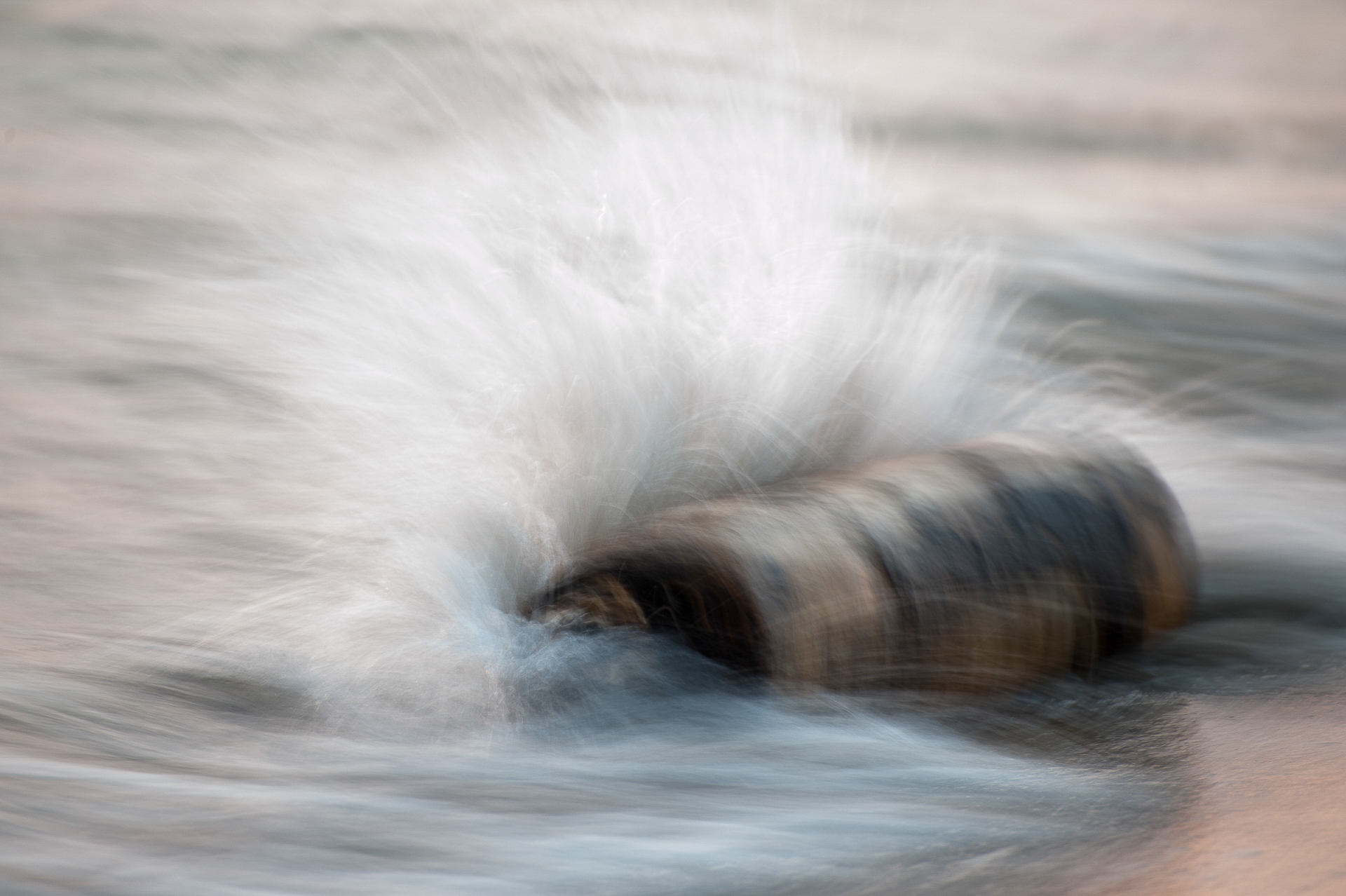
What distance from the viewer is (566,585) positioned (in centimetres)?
161

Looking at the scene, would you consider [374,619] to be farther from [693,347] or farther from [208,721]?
[693,347]

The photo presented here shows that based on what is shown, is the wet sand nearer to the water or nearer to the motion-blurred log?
the water

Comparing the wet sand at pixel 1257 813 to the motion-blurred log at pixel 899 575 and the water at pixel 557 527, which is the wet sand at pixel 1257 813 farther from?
the motion-blurred log at pixel 899 575

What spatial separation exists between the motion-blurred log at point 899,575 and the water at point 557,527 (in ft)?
0.15

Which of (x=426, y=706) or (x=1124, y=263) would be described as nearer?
(x=426, y=706)

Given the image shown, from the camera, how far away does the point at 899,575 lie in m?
1.60

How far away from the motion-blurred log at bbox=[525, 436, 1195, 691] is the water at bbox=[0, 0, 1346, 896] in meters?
0.05

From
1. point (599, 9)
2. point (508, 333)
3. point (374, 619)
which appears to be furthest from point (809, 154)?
point (374, 619)

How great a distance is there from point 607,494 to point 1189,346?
3452 mm

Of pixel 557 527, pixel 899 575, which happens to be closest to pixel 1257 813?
pixel 899 575

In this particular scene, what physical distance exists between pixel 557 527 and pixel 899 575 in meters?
0.43

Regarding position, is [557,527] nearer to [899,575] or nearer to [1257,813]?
[899,575]

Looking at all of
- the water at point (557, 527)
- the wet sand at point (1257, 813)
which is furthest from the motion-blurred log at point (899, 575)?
the wet sand at point (1257, 813)

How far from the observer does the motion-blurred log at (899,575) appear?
1.51 metres
